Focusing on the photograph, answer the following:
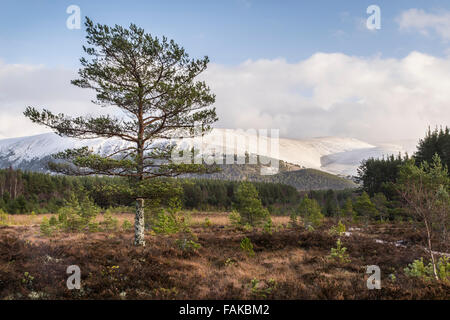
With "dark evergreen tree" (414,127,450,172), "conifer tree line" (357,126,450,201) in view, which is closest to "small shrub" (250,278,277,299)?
"conifer tree line" (357,126,450,201)

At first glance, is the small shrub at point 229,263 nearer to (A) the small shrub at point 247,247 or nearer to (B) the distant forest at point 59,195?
(A) the small shrub at point 247,247

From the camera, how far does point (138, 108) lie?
14.0 metres

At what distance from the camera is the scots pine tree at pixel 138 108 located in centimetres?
1239

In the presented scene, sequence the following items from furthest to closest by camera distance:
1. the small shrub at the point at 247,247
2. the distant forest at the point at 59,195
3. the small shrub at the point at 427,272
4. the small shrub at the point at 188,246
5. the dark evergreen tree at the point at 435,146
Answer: the distant forest at the point at 59,195 < the dark evergreen tree at the point at 435,146 < the small shrub at the point at 247,247 < the small shrub at the point at 188,246 < the small shrub at the point at 427,272

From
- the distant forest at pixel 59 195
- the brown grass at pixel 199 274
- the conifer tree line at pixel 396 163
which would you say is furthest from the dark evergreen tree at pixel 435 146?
the brown grass at pixel 199 274

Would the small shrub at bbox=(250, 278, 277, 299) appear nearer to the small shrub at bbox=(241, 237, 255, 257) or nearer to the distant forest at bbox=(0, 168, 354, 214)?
the small shrub at bbox=(241, 237, 255, 257)

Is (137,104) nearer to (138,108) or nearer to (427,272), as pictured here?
(138,108)

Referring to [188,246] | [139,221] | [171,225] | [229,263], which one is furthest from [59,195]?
[229,263]

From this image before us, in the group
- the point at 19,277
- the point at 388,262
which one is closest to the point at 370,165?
the point at 388,262

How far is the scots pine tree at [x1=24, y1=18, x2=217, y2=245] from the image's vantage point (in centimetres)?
1239
